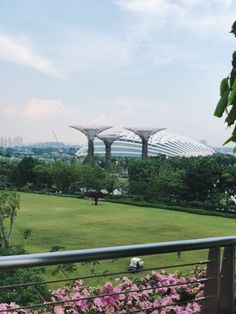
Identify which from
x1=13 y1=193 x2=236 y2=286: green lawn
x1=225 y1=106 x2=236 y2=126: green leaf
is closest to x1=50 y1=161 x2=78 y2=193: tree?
x1=13 y1=193 x2=236 y2=286: green lawn

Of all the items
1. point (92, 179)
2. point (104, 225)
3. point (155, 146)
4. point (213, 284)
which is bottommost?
point (104, 225)

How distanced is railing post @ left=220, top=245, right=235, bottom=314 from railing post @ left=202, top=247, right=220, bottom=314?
0.06 ft

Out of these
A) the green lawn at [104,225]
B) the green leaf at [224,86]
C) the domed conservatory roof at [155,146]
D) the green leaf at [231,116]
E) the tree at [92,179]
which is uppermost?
the domed conservatory roof at [155,146]

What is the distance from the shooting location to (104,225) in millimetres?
25656

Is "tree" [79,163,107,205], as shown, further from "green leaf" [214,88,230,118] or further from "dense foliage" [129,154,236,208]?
"green leaf" [214,88,230,118]

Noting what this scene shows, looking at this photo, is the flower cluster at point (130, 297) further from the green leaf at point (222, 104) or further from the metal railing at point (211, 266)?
the green leaf at point (222, 104)

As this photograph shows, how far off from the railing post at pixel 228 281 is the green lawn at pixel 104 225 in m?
17.4

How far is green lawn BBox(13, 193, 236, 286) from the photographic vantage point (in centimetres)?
2123

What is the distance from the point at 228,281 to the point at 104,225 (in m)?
24.4

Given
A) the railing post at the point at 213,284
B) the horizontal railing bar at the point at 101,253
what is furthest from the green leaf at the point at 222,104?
the railing post at the point at 213,284

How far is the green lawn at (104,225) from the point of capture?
21234mm

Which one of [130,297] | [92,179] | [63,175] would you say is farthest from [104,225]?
[130,297]

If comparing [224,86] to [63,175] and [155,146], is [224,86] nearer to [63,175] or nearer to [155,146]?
[63,175]

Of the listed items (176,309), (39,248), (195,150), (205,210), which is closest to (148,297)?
(176,309)
